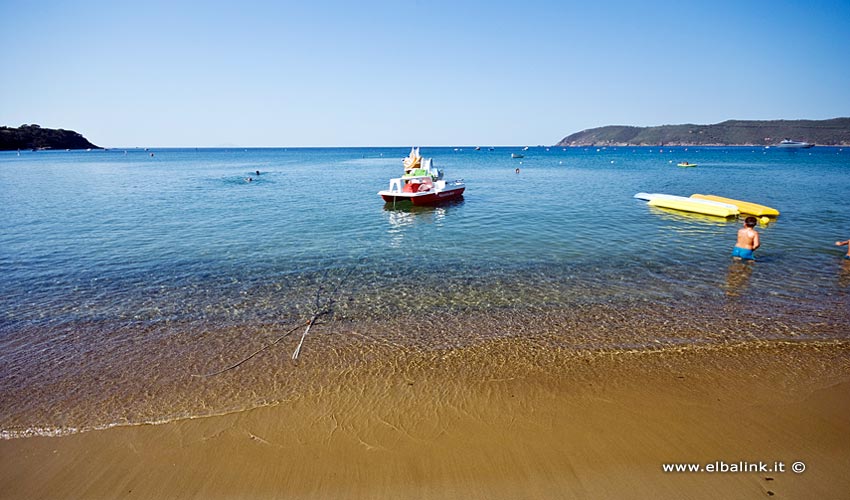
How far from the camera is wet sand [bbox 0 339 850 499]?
379 cm

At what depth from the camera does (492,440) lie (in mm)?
4375

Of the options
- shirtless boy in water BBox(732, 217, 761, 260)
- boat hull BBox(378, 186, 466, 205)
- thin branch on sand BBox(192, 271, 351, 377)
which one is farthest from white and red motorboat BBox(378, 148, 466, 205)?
shirtless boy in water BBox(732, 217, 761, 260)

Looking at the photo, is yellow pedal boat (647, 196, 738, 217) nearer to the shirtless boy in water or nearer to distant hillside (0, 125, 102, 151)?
the shirtless boy in water

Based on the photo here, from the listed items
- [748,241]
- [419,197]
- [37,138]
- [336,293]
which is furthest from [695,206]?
[37,138]

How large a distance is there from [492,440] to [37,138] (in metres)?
214

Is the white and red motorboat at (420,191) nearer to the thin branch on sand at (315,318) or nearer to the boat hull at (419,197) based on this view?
the boat hull at (419,197)

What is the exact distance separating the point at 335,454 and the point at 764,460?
4321 mm

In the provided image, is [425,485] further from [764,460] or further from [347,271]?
[347,271]

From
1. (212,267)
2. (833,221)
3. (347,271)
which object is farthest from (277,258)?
(833,221)

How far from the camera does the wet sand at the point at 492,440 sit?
379 centimetres

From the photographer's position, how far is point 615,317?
7.82m

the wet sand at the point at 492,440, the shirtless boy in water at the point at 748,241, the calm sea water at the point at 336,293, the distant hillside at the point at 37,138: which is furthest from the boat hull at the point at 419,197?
the distant hillside at the point at 37,138

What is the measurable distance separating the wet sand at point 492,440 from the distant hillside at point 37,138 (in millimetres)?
196485

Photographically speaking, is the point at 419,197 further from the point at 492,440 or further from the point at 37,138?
the point at 37,138
